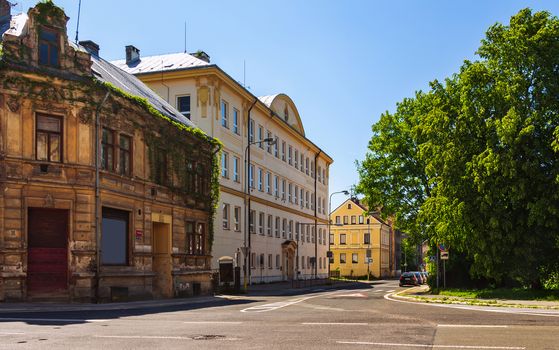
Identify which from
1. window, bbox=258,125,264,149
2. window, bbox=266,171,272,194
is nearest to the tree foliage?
window, bbox=258,125,264,149

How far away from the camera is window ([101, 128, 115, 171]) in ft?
89.1

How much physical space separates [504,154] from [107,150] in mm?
16176

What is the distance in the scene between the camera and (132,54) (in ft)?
173

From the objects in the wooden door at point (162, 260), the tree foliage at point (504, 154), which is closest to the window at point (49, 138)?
the wooden door at point (162, 260)

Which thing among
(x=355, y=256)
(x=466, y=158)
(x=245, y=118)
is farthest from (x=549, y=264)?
(x=355, y=256)

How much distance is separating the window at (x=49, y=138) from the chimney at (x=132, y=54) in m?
27.8

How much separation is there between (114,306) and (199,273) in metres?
11.1

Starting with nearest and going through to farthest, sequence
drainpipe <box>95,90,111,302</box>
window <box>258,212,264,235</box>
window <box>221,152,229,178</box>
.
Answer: drainpipe <box>95,90,111,302</box>, window <box>221,152,229,178</box>, window <box>258,212,264,235</box>

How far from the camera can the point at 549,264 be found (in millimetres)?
28703

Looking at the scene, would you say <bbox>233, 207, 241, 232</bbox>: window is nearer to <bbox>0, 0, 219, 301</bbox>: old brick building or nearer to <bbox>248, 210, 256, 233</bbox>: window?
<bbox>248, 210, 256, 233</bbox>: window

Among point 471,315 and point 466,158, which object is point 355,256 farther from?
point 471,315

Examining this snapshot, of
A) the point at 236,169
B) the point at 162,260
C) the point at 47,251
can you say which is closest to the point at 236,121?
the point at 236,169

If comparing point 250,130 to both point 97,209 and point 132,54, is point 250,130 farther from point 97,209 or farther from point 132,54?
point 97,209

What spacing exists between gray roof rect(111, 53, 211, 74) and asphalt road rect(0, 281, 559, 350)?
99.4 feet
